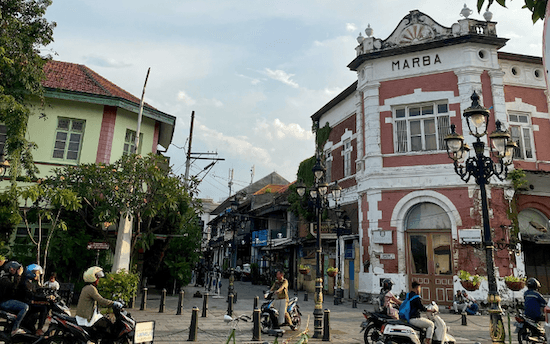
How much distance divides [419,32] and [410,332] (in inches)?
600

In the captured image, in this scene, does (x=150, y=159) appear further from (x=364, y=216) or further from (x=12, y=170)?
(x=364, y=216)

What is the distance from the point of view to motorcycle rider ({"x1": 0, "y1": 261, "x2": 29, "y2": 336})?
7371 mm

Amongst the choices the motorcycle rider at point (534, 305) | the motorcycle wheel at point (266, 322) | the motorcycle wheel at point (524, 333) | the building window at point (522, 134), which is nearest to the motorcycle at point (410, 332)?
the motorcycle wheel at point (524, 333)

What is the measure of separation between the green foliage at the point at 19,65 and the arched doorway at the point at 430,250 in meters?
15.1

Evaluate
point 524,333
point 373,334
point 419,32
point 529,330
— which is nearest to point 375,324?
point 373,334

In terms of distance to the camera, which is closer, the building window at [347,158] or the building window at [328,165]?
the building window at [347,158]

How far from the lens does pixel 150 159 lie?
13.6 m

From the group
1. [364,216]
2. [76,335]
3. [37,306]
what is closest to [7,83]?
[37,306]

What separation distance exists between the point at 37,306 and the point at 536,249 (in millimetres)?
18496

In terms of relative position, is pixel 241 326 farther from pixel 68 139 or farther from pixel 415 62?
pixel 415 62

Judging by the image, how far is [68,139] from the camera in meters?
15.8

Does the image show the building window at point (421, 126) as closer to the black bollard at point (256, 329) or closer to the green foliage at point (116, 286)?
the black bollard at point (256, 329)

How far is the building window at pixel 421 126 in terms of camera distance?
56.5 feet

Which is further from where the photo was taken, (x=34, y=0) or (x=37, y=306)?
(x=34, y=0)
